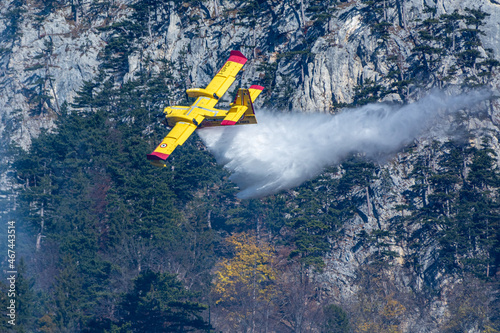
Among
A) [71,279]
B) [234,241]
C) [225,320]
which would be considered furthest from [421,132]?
[71,279]

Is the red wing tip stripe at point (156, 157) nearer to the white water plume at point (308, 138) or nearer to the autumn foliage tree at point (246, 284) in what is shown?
the white water plume at point (308, 138)

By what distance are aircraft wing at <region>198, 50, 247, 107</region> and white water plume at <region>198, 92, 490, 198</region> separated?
623cm

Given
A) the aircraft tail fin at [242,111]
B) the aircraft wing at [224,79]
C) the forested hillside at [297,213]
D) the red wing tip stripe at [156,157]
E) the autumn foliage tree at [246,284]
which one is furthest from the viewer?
the autumn foliage tree at [246,284]

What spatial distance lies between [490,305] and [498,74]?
68.4ft

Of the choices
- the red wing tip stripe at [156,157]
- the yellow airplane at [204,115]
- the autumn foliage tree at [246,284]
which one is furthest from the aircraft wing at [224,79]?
the autumn foliage tree at [246,284]

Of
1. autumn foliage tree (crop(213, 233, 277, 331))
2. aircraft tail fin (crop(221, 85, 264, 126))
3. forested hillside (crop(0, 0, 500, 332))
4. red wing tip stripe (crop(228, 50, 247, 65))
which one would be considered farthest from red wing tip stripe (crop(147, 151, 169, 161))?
autumn foliage tree (crop(213, 233, 277, 331))

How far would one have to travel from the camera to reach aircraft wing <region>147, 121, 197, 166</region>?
3731 centimetres

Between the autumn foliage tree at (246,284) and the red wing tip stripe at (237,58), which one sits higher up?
the red wing tip stripe at (237,58)

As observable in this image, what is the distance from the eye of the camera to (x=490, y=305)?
51.2 metres

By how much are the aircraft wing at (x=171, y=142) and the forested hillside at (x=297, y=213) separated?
1233cm

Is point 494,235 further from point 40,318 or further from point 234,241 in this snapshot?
point 40,318

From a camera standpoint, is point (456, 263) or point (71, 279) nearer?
point (71, 279)

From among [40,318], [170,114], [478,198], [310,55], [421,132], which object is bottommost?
[40,318]

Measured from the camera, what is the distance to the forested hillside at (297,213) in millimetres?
49875
